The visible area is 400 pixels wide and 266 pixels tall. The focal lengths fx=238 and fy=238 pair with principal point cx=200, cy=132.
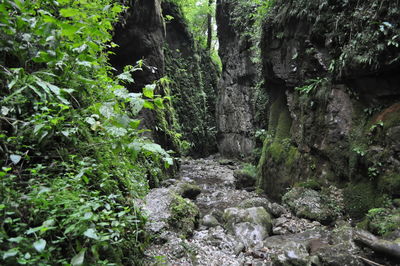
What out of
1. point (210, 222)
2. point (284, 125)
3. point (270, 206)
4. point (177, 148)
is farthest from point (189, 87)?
point (210, 222)

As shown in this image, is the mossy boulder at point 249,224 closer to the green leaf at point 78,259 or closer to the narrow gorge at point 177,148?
the narrow gorge at point 177,148

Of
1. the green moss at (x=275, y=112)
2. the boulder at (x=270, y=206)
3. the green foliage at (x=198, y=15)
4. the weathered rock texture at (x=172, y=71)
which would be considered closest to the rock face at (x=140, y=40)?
the weathered rock texture at (x=172, y=71)

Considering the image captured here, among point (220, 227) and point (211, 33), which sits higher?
point (211, 33)

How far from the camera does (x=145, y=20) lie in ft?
35.6

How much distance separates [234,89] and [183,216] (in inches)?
575

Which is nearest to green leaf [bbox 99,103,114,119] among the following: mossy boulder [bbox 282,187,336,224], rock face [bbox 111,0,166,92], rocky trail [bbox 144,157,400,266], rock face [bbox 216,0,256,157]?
rocky trail [bbox 144,157,400,266]

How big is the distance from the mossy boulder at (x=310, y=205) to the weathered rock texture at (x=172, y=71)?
4.76 meters

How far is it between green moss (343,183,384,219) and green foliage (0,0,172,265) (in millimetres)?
5082

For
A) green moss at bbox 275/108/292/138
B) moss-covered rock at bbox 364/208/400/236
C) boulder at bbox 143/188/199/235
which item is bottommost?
boulder at bbox 143/188/199/235

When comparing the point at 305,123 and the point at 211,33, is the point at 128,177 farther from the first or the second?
the point at 211,33

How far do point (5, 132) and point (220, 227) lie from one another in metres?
4.96

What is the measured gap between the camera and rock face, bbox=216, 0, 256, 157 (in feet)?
57.3

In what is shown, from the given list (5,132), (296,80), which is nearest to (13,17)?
(5,132)

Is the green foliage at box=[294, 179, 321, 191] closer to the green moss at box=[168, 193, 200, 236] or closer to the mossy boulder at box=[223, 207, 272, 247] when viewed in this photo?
the mossy boulder at box=[223, 207, 272, 247]
